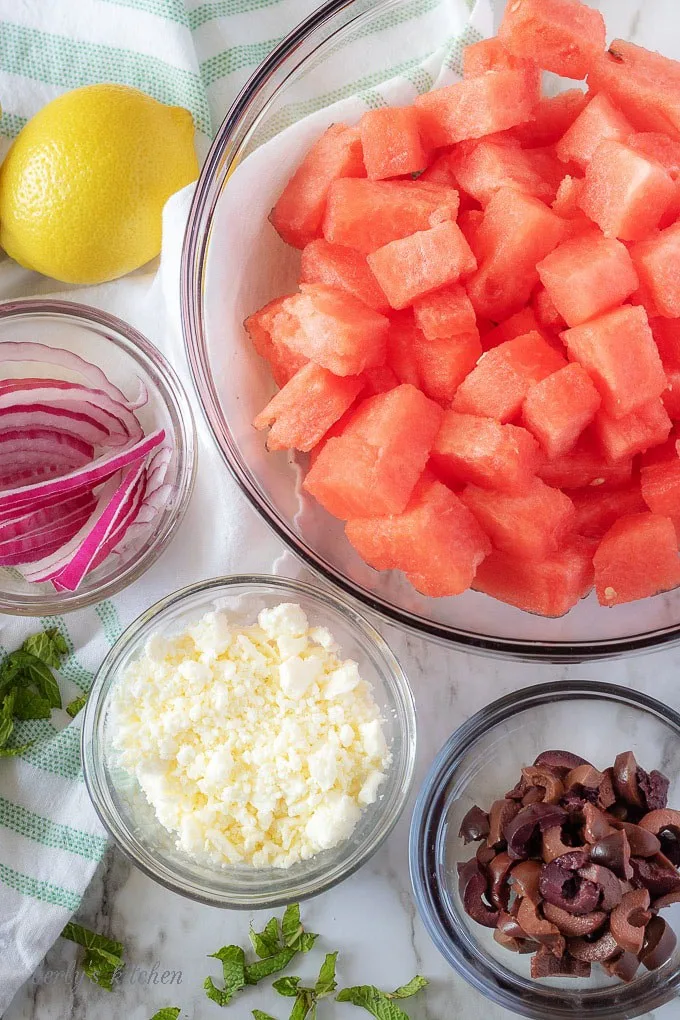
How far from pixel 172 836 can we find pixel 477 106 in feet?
5.13

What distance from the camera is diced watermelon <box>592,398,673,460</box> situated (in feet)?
5.18

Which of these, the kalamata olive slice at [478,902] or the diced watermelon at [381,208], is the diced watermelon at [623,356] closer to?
the diced watermelon at [381,208]

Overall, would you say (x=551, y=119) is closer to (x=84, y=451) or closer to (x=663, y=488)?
(x=663, y=488)

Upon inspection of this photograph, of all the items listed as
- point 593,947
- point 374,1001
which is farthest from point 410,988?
point 593,947

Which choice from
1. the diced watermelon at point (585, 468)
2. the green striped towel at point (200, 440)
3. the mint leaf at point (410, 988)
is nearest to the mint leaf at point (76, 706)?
the green striped towel at point (200, 440)

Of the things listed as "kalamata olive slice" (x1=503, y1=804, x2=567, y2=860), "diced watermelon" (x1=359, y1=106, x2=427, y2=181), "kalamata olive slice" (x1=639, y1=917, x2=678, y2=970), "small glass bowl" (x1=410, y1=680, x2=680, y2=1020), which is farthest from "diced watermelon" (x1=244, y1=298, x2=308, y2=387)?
"kalamata olive slice" (x1=639, y1=917, x2=678, y2=970)

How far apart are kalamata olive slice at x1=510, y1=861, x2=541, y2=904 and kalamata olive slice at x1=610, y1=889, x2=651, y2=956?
15cm

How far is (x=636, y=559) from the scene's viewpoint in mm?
1610

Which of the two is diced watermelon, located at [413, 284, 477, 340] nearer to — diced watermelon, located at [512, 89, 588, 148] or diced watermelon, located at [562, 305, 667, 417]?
diced watermelon, located at [562, 305, 667, 417]

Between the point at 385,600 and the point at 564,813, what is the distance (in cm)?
56

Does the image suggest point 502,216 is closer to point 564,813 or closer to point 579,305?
point 579,305

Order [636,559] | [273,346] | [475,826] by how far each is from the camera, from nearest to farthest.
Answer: [636,559] < [273,346] < [475,826]

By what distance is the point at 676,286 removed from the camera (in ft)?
5.04

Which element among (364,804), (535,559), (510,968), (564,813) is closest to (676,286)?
(535,559)
